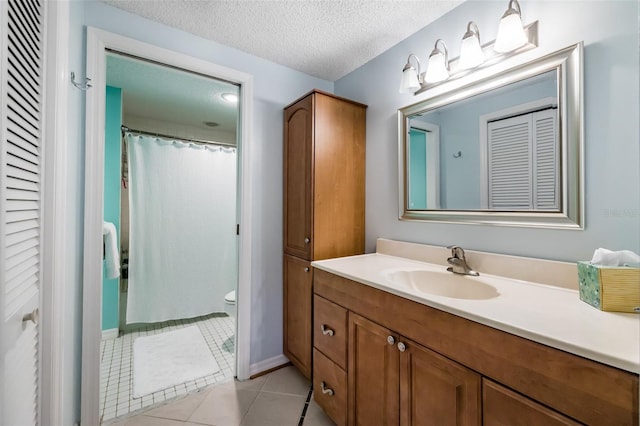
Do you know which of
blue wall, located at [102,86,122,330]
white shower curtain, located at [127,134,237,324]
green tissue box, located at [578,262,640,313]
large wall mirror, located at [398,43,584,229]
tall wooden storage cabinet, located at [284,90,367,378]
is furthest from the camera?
white shower curtain, located at [127,134,237,324]

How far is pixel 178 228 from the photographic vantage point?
2742 mm

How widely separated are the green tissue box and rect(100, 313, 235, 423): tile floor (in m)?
2.00

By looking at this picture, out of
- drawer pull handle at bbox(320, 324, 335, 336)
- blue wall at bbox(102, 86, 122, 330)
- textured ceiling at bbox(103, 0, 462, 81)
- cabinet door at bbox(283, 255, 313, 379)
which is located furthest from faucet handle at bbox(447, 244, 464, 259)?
blue wall at bbox(102, 86, 122, 330)

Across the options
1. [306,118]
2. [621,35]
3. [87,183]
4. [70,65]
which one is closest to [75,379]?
[87,183]

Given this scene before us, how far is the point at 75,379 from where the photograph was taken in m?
1.37

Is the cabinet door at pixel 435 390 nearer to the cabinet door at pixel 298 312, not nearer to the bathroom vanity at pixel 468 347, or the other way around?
the bathroom vanity at pixel 468 347

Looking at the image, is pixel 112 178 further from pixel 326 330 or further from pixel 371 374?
pixel 371 374

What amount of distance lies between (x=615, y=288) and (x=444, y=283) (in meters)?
0.61

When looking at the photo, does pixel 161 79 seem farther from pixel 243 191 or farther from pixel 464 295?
pixel 464 295

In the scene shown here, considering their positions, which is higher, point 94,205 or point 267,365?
point 94,205

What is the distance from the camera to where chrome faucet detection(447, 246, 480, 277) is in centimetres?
129

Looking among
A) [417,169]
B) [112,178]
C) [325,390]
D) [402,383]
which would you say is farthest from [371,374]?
[112,178]

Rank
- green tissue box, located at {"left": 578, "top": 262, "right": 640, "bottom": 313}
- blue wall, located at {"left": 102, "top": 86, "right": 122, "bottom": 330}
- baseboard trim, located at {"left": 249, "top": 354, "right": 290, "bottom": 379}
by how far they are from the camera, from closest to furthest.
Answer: green tissue box, located at {"left": 578, "top": 262, "right": 640, "bottom": 313} < baseboard trim, located at {"left": 249, "top": 354, "right": 290, "bottom": 379} < blue wall, located at {"left": 102, "top": 86, "right": 122, "bottom": 330}

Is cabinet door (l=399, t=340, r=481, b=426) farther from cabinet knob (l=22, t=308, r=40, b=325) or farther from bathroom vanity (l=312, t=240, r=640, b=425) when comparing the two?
cabinet knob (l=22, t=308, r=40, b=325)
